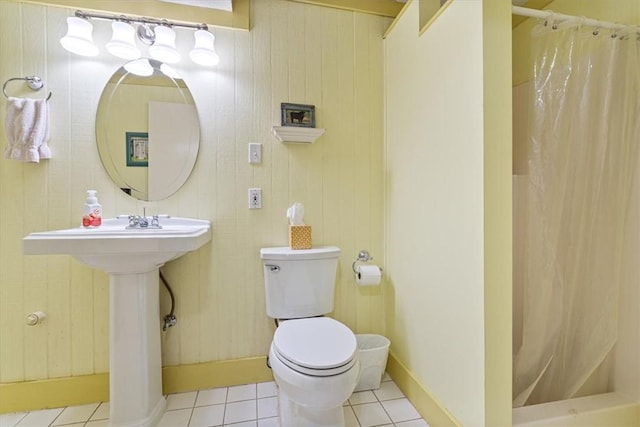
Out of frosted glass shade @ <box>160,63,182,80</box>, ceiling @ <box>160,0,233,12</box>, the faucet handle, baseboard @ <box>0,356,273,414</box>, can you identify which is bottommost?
baseboard @ <box>0,356,273,414</box>

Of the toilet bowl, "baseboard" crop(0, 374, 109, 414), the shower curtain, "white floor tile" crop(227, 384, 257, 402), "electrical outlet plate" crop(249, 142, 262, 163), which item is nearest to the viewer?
the toilet bowl

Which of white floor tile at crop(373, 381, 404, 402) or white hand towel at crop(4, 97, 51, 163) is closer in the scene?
white hand towel at crop(4, 97, 51, 163)

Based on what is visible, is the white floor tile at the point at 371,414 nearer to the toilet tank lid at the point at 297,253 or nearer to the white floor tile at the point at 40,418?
the toilet tank lid at the point at 297,253

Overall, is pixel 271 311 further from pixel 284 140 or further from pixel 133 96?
pixel 133 96

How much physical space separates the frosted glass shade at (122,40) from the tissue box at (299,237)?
120cm

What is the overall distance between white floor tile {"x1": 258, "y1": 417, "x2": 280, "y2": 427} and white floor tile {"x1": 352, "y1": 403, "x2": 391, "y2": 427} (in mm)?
374

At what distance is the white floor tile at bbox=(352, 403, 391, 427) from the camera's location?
1.33m

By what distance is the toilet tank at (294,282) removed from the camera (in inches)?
59.0

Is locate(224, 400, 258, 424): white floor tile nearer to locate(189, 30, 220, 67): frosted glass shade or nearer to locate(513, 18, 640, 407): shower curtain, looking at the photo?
locate(513, 18, 640, 407): shower curtain

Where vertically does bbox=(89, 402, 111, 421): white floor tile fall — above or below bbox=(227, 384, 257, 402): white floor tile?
below

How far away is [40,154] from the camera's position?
4.61 feet

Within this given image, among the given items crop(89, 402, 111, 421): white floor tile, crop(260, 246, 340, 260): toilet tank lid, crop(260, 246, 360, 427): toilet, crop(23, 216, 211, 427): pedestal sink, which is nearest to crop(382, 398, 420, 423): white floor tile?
crop(260, 246, 360, 427): toilet

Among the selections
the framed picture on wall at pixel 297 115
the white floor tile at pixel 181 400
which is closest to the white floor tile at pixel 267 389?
the white floor tile at pixel 181 400

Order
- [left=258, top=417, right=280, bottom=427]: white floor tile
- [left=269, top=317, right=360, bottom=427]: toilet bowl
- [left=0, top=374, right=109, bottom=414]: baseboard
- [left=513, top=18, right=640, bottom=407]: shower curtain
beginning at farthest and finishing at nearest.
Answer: [left=0, top=374, right=109, bottom=414]: baseboard → [left=258, top=417, right=280, bottom=427]: white floor tile → [left=513, top=18, right=640, bottom=407]: shower curtain → [left=269, top=317, right=360, bottom=427]: toilet bowl
